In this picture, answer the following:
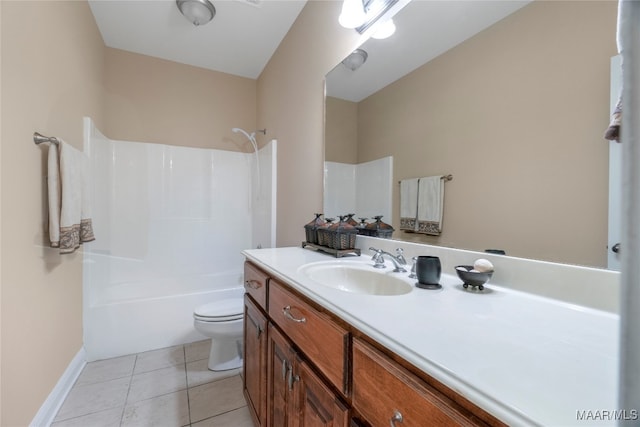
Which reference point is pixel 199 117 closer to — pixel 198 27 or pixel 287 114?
pixel 198 27

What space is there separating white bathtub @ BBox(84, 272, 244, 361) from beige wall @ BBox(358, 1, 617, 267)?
7.18 ft

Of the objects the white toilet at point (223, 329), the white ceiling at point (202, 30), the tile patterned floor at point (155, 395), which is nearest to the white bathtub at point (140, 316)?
the tile patterned floor at point (155, 395)

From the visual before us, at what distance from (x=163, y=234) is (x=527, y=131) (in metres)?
2.82

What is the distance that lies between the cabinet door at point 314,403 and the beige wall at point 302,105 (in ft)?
3.51

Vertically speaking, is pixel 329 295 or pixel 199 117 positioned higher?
pixel 199 117

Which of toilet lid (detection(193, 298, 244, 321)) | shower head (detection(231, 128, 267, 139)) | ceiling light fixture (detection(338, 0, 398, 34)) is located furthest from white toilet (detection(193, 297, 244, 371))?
ceiling light fixture (detection(338, 0, 398, 34))

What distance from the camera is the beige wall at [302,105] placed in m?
1.69

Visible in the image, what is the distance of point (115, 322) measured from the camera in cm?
209

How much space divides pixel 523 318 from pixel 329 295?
0.44 meters

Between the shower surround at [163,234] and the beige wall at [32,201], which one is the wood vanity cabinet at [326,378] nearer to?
the beige wall at [32,201]

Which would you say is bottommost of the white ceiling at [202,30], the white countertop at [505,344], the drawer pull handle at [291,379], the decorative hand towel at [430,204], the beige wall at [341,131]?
the drawer pull handle at [291,379]

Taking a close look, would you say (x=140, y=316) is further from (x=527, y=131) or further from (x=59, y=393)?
(x=527, y=131)

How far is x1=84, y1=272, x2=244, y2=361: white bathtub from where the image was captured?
2041 mm

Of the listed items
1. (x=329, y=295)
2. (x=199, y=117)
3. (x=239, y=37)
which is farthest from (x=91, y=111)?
(x=329, y=295)
